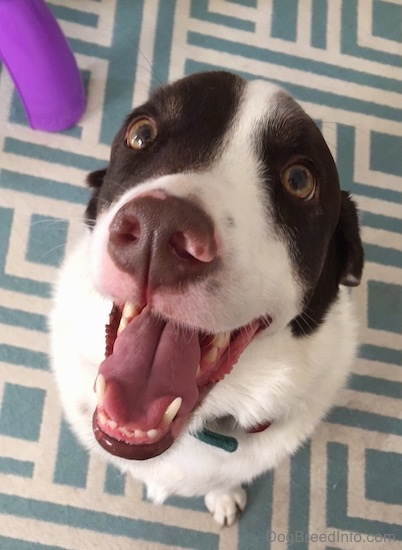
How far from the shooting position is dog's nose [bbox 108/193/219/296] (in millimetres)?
1065

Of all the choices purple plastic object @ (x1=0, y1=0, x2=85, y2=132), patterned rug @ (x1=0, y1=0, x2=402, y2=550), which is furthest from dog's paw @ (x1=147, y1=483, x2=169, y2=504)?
purple plastic object @ (x1=0, y1=0, x2=85, y2=132)

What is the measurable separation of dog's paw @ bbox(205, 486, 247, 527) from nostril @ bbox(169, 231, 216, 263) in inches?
55.9

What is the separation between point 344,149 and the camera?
2879mm

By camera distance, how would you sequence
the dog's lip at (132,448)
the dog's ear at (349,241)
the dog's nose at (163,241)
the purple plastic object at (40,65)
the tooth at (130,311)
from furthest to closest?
the purple plastic object at (40,65)
the dog's ear at (349,241)
the tooth at (130,311)
the dog's lip at (132,448)
the dog's nose at (163,241)

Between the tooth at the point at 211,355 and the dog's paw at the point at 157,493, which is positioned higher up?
the tooth at the point at 211,355

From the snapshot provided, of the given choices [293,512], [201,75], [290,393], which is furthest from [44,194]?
[293,512]

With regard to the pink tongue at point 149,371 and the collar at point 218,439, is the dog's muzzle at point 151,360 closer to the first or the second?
A: the pink tongue at point 149,371

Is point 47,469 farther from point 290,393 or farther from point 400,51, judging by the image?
point 400,51

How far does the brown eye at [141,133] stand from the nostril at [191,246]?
1.63 feet

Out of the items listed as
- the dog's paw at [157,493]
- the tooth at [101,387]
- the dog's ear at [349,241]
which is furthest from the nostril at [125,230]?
the dog's paw at [157,493]

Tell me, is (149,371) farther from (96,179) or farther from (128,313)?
(96,179)

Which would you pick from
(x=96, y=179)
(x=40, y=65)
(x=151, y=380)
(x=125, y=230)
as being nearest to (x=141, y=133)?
(x=96, y=179)

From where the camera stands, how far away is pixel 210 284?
117 centimetres

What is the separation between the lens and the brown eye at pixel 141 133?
59.6 inches
